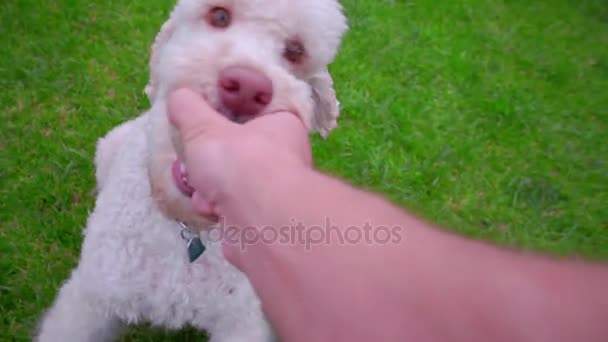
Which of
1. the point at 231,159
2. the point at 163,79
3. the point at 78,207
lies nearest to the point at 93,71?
the point at 78,207

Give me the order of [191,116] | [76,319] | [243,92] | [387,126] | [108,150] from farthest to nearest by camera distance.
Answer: [387,126] < [108,150] < [76,319] < [243,92] < [191,116]

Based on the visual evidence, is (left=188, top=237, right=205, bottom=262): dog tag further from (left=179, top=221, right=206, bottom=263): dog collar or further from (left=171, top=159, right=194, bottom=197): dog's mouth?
(left=171, top=159, right=194, bottom=197): dog's mouth

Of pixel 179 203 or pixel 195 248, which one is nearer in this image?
pixel 179 203

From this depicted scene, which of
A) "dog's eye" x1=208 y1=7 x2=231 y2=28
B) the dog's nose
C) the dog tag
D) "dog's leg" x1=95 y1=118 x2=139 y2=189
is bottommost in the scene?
"dog's leg" x1=95 y1=118 x2=139 y2=189

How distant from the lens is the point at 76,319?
239 cm

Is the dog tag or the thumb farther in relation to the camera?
the dog tag

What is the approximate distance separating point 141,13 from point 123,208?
9.71 feet

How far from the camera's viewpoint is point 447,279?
3.07 ft

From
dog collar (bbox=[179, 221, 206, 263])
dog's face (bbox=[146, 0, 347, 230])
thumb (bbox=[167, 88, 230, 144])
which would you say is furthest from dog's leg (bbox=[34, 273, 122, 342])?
thumb (bbox=[167, 88, 230, 144])

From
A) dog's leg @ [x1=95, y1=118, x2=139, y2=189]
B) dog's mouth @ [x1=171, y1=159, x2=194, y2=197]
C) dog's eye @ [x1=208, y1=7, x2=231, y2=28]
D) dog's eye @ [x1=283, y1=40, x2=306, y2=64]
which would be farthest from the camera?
dog's leg @ [x1=95, y1=118, x2=139, y2=189]

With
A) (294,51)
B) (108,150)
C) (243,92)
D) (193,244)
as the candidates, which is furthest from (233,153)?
(108,150)

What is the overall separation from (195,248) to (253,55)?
0.80m

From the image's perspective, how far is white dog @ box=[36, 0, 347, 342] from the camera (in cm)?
180

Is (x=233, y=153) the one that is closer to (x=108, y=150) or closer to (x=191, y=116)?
(x=191, y=116)
